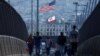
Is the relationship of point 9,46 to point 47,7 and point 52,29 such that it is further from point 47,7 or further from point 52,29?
point 52,29

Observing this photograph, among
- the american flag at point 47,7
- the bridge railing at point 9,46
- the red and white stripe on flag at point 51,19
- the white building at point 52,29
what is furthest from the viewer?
the white building at point 52,29

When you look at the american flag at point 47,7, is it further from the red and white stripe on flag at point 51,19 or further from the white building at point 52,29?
the white building at point 52,29

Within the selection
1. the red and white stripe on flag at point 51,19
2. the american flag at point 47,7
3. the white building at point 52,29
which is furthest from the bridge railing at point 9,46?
the white building at point 52,29

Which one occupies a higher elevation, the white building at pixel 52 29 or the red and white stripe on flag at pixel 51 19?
the red and white stripe on flag at pixel 51 19

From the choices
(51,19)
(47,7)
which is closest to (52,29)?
(51,19)

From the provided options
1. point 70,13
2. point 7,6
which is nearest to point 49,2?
point 70,13

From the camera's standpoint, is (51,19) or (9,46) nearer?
(9,46)

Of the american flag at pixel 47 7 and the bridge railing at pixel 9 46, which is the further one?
the american flag at pixel 47 7

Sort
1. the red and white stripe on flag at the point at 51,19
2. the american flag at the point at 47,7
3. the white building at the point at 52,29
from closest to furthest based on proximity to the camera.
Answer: the american flag at the point at 47,7 → the red and white stripe on flag at the point at 51,19 → the white building at the point at 52,29

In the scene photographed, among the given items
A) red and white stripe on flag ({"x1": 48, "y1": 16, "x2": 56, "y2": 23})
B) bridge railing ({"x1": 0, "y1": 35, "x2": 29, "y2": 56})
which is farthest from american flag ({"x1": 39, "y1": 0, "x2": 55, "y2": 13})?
bridge railing ({"x1": 0, "y1": 35, "x2": 29, "y2": 56})

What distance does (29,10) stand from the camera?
247 ft

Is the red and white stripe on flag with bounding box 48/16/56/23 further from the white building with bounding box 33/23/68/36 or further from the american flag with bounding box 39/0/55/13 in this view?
the american flag with bounding box 39/0/55/13

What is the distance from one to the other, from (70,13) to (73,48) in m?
57.4

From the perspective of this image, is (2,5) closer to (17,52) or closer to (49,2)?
(17,52)
